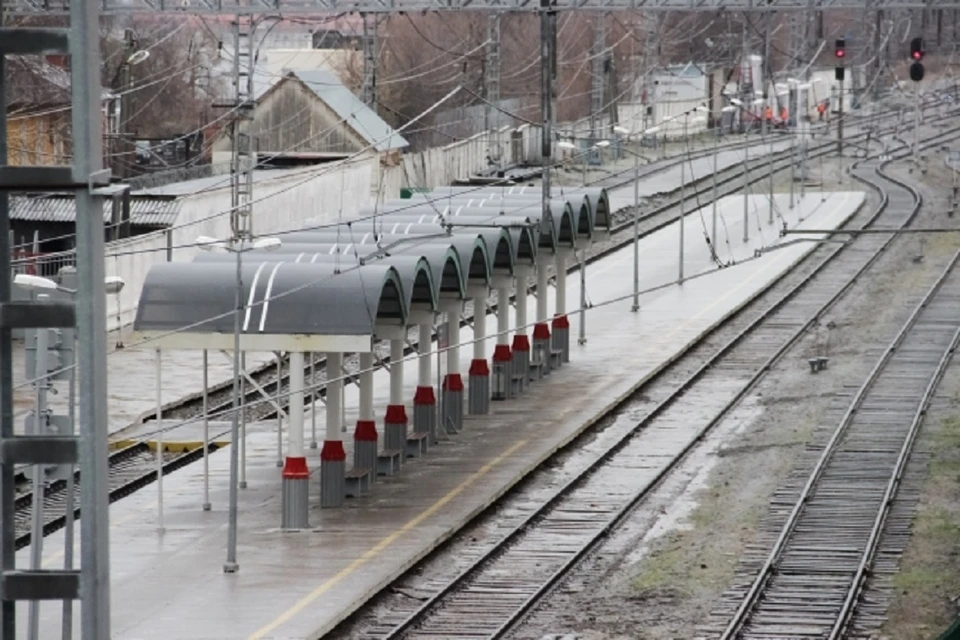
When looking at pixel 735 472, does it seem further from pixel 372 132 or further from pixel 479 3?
pixel 372 132

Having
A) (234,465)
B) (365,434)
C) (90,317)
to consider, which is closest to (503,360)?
(365,434)

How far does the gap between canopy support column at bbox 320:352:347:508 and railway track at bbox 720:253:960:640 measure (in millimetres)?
5205

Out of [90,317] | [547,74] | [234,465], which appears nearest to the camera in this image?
[90,317]

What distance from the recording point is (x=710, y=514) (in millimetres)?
23734

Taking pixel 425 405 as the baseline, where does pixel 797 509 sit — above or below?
Result: below

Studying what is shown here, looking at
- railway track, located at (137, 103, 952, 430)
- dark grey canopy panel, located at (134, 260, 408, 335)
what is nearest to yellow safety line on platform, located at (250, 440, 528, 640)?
railway track, located at (137, 103, 952, 430)

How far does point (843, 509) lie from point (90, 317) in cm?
1721

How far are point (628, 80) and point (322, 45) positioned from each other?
13.0 m

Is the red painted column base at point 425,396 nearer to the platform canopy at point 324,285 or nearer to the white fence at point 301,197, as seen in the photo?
the platform canopy at point 324,285

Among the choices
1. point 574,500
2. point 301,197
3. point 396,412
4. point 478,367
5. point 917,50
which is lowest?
point 574,500

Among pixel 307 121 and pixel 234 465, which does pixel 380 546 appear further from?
pixel 307 121

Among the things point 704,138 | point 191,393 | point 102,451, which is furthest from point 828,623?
point 704,138

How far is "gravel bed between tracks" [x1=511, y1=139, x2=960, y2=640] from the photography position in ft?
61.7

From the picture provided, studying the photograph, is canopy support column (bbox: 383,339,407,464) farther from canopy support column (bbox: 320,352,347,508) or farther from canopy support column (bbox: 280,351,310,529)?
canopy support column (bbox: 280,351,310,529)
